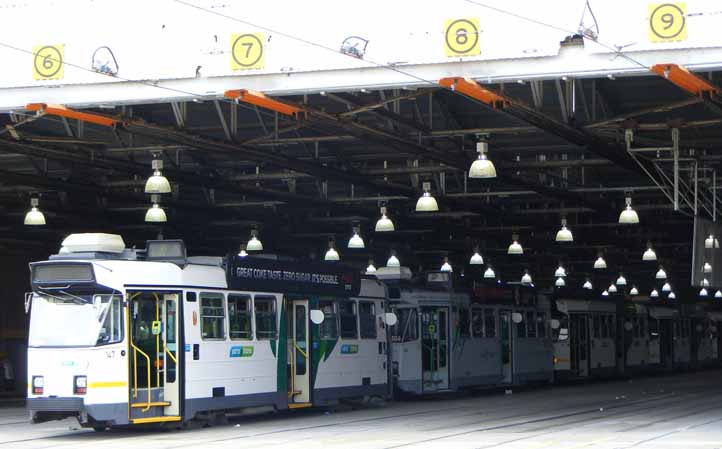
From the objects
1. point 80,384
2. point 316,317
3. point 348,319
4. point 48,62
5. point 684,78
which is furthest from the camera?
point 348,319

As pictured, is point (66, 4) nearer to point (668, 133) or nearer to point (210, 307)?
point (210, 307)

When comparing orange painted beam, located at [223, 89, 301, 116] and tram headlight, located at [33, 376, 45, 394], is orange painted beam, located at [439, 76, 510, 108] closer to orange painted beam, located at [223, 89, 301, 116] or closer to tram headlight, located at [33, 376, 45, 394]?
orange painted beam, located at [223, 89, 301, 116]

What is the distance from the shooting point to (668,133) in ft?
83.8

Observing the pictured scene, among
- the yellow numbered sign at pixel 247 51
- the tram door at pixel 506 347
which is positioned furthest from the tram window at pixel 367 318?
the yellow numbered sign at pixel 247 51

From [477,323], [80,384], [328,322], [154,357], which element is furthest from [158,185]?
[477,323]

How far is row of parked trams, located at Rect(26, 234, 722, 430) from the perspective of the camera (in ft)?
66.8

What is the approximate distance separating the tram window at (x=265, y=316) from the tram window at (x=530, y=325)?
16416mm

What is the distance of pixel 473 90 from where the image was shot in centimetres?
1845

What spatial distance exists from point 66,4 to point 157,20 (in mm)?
1603

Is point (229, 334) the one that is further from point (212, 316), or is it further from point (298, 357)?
point (298, 357)

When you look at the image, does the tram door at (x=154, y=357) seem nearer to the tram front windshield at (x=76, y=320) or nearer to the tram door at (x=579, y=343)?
the tram front windshield at (x=76, y=320)

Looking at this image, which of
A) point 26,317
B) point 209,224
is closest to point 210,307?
point 209,224

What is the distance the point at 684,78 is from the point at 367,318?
12.2 meters

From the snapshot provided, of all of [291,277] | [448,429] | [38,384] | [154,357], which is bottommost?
[448,429]
